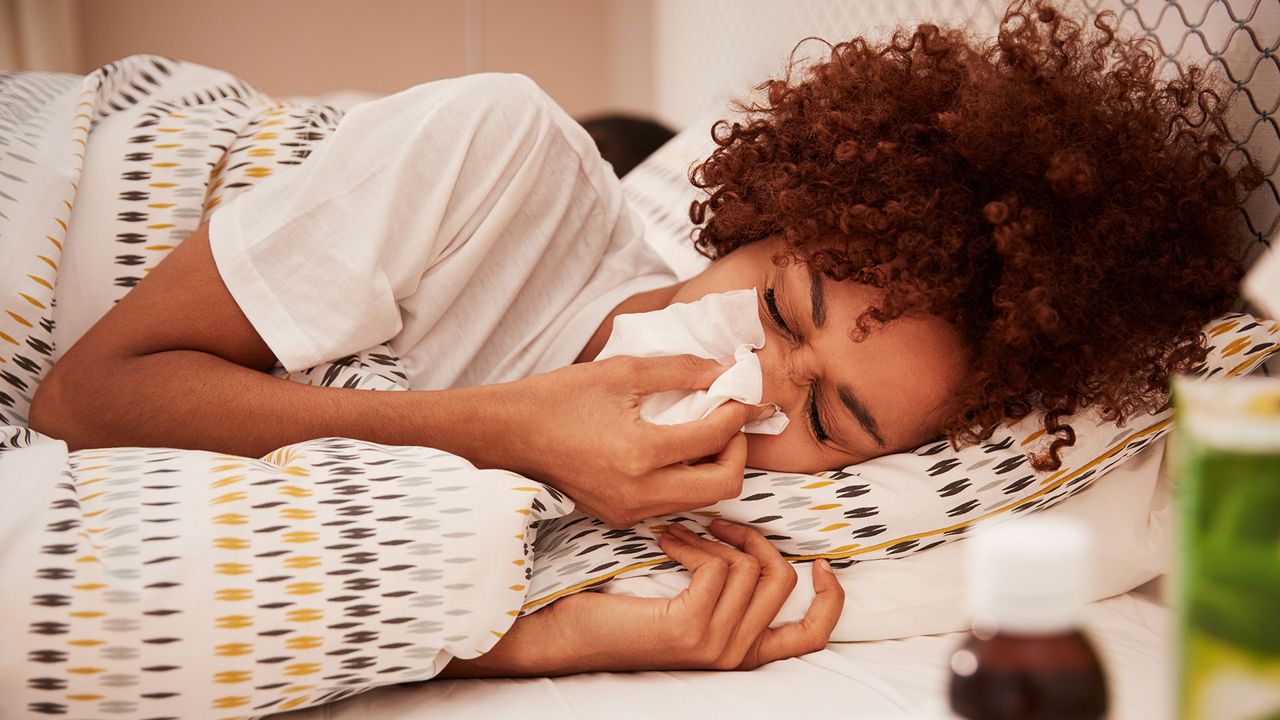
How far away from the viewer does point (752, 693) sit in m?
0.87

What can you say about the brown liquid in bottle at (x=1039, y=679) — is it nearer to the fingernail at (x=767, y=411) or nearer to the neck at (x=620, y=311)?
the fingernail at (x=767, y=411)

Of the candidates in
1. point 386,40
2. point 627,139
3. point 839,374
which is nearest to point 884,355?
point 839,374

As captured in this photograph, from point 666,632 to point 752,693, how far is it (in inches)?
3.9

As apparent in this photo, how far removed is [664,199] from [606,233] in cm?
49

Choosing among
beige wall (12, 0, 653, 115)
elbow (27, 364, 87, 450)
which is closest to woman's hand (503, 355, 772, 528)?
elbow (27, 364, 87, 450)

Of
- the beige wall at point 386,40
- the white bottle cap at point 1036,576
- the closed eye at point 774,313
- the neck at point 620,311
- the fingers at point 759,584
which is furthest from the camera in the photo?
the beige wall at point 386,40

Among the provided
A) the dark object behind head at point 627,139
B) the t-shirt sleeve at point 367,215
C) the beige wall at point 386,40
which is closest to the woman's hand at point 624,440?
the t-shirt sleeve at point 367,215

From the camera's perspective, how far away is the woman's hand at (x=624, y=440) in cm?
94

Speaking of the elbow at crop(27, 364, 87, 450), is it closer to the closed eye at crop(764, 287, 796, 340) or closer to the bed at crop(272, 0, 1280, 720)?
the bed at crop(272, 0, 1280, 720)

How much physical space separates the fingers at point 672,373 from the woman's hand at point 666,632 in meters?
0.19

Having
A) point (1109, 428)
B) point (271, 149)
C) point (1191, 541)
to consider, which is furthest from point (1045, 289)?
point (271, 149)

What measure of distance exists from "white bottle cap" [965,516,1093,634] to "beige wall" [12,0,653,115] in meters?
3.64

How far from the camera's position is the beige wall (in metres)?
3.72

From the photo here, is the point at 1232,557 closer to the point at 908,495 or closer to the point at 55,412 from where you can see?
the point at 908,495
